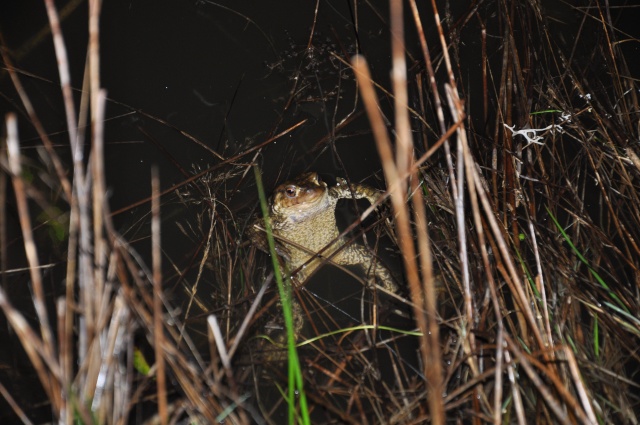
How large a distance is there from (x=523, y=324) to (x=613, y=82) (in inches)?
67.7

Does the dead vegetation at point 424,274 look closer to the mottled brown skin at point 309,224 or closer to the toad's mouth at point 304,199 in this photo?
the mottled brown skin at point 309,224

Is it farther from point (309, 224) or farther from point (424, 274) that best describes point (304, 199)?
point (424, 274)

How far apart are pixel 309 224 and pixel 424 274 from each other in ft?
7.20

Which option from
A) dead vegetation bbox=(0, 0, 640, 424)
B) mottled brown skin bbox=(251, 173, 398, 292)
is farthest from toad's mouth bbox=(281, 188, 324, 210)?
dead vegetation bbox=(0, 0, 640, 424)

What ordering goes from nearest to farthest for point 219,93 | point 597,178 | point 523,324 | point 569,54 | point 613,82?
point 523,324 < point 597,178 < point 613,82 < point 569,54 < point 219,93

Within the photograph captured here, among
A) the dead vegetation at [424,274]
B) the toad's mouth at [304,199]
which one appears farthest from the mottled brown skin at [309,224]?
the dead vegetation at [424,274]

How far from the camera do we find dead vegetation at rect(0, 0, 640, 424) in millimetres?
1338

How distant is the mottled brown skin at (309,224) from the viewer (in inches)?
123

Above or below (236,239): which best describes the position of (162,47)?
above

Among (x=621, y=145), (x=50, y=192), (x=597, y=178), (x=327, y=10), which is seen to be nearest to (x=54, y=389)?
(x=50, y=192)

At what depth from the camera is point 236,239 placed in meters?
3.13

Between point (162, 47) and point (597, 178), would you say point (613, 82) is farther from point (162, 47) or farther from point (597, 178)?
point (162, 47)

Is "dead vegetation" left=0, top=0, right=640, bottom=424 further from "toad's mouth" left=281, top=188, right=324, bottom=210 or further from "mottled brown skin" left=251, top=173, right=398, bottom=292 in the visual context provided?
"toad's mouth" left=281, top=188, right=324, bottom=210

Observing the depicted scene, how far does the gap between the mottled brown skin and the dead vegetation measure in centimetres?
14
